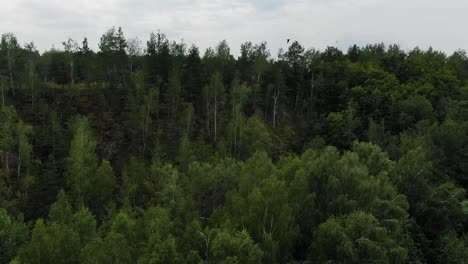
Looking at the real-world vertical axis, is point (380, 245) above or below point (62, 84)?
below

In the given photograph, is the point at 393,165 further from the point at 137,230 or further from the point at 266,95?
the point at 266,95

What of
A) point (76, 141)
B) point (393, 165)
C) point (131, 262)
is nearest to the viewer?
point (131, 262)

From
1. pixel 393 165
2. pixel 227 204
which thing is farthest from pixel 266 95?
pixel 227 204

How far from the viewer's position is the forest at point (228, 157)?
126 feet

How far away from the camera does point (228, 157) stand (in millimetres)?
73125

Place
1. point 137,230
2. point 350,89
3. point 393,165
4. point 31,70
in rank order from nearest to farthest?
point 137,230 → point 393,165 → point 31,70 → point 350,89

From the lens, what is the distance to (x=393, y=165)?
56.8 m

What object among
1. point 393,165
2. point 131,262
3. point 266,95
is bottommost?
point 131,262

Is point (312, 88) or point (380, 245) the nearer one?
point (380, 245)

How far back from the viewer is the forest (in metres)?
38.3

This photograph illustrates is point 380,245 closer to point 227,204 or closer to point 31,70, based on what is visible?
point 227,204

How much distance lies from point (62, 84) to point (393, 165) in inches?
2880

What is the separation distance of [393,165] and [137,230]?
3439cm

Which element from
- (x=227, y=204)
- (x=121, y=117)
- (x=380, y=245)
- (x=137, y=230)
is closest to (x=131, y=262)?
(x=137, y=230)
